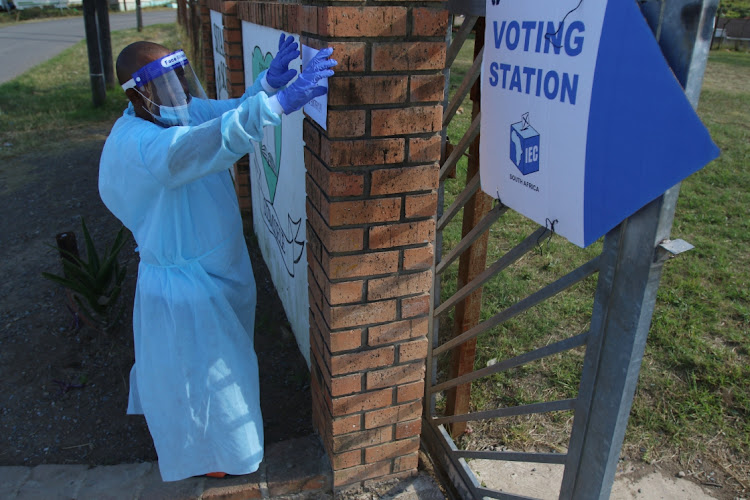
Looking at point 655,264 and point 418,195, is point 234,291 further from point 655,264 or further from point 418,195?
point 655,264

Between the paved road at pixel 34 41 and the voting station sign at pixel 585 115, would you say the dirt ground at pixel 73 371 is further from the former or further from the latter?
the paved road at pixel 34 41

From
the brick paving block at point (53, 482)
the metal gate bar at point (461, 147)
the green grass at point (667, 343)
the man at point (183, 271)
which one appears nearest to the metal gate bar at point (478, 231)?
the metal gate bar at point (461, 147)

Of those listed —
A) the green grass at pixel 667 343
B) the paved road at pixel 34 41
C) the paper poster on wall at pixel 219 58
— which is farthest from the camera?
the paved road at pixel 34 41

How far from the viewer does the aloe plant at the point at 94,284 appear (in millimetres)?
3659

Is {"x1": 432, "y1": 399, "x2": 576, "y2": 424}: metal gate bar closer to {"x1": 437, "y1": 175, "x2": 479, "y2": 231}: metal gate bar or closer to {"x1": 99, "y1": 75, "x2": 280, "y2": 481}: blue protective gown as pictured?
{"x1": 437, "y1": 175, "x2": 479, "y2": 231}: metal gate bar

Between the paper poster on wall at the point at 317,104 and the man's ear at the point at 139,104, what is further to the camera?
the man's ear at the point at 139,104

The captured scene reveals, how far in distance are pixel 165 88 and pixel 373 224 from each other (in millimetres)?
906

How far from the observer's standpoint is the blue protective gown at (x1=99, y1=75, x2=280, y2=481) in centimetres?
218

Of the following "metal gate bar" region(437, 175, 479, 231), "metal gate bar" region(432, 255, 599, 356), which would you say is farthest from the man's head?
"metal gate bar" region(432, 255, 599, 356)

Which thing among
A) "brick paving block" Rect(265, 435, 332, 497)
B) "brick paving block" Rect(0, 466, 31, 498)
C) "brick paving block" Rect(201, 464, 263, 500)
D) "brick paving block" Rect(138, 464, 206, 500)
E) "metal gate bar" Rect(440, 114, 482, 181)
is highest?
"metal gate bar" Rect(440, 114, 482, 181)

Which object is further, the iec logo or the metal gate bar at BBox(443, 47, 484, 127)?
the metal gate bar at BBox(443, 47, 484, 127)

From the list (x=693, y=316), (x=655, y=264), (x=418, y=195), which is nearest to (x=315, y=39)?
(x=418, y=195)

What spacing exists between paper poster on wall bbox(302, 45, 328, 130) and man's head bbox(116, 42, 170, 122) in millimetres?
534

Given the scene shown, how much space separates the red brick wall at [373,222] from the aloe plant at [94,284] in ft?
6.36
